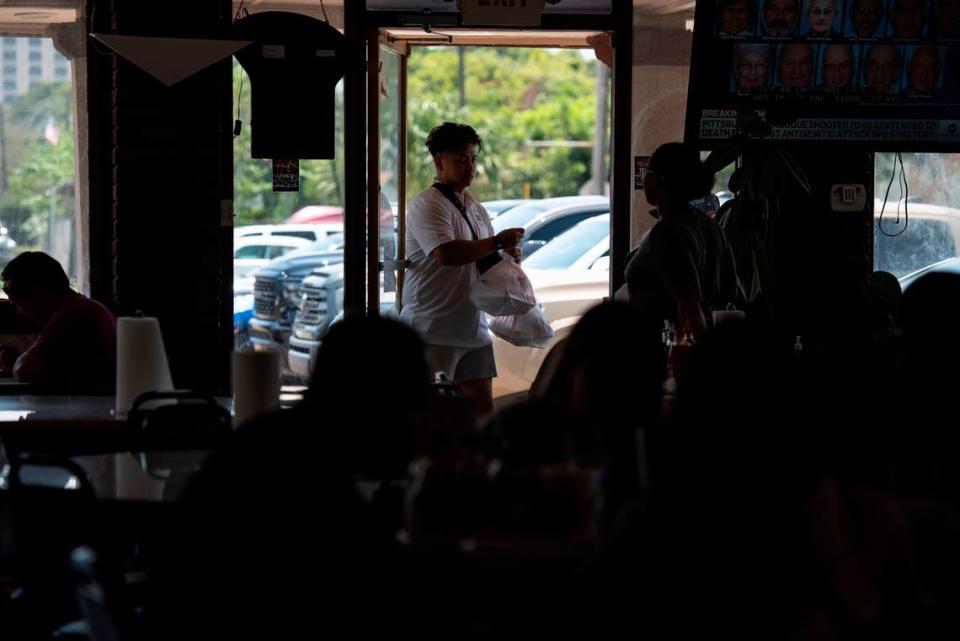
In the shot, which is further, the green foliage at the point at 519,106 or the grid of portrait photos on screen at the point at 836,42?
the green foliage at the point at 519,106

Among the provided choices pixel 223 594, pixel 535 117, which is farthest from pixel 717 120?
pixel 535 117

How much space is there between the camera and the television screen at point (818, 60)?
5.98m

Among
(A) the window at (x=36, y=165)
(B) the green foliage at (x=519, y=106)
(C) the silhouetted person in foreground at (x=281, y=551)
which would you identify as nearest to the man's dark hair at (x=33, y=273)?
(A) the window at (x=36, y=165)

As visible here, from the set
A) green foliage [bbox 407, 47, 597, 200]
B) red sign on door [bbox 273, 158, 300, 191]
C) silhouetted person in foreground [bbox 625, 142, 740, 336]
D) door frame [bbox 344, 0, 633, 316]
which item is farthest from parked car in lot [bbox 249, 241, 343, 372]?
green foliage [bbox 407, 47, 597, 200]

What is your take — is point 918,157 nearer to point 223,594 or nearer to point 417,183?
point 223,594

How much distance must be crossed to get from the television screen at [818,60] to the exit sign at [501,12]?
76 cm

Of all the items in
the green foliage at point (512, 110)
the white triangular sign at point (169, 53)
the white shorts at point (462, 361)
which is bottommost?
the white shorts at point (462, 361)

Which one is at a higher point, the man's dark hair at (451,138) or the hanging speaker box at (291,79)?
the hanging speaker box at (291,79)

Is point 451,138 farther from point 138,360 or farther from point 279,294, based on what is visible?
point 138,360

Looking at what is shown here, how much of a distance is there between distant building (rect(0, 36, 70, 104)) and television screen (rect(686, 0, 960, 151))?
288cm

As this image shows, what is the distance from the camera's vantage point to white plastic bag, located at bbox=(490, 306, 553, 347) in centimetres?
616

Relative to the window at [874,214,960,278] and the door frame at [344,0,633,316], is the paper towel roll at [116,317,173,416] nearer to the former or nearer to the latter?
the door frame at [344,0,633,316]

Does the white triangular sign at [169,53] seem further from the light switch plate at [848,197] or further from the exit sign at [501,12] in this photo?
the light switch plate at [848,197]

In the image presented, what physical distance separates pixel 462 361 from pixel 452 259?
484 millimetres
